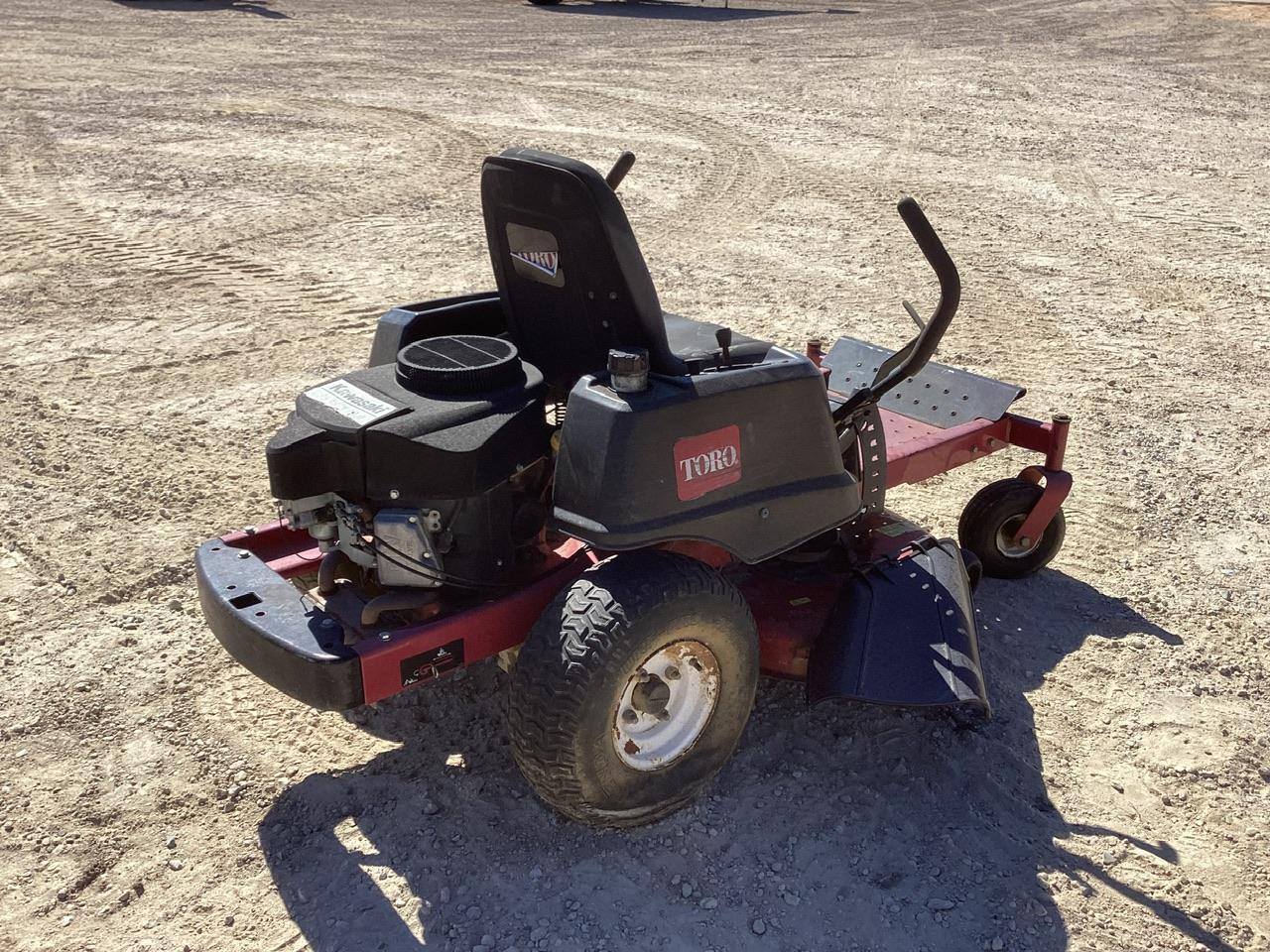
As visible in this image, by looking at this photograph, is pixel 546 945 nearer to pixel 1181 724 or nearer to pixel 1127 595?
pixel 1181 724

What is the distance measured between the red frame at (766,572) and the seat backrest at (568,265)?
1.89 feet

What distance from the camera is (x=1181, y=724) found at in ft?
12.8

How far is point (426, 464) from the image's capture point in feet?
10.1

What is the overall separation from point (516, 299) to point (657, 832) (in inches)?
60.3

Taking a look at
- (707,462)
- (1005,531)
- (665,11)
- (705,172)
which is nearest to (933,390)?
(1005,531)

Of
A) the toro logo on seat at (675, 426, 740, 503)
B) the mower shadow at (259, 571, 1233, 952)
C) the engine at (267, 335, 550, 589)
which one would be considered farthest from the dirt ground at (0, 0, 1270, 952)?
the toro logo on seat at (675, 426, 740, 503)

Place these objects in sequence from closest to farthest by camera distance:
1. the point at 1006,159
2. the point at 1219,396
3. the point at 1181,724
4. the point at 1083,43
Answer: the point at 1181,724, the point at 1219,396, the point at 1006,159, the point at 1083,43

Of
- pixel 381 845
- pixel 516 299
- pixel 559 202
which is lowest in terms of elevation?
pixel 381 845

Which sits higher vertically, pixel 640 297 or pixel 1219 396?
pixel 640 297

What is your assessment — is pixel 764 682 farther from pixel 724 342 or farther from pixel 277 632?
pixel 277 632

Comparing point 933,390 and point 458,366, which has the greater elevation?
point 458,366

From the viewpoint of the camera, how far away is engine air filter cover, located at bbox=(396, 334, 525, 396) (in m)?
3.28

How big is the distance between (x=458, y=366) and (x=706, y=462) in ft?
2.31

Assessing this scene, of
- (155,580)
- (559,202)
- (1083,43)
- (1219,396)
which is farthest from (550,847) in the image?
(1083,43)
